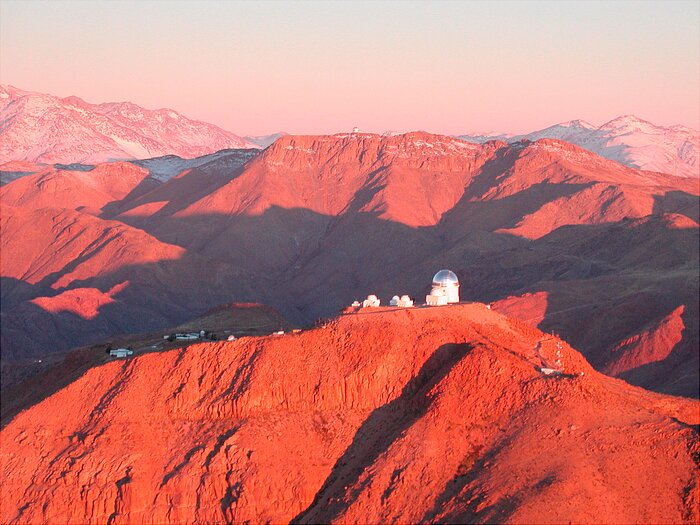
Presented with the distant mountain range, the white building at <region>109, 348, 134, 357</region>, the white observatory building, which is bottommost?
the distant mountain range

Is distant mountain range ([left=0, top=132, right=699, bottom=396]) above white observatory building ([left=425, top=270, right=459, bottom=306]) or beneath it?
beneath

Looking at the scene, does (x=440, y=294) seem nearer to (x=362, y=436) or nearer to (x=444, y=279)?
(x=444, y=279)

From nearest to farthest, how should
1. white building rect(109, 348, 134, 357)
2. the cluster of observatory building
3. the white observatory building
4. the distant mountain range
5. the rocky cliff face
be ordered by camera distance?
1. the rocky cliff face
2. the cluster of observatory building
3. the white observatory building
4. white building rect(109, 348, 134, 357)
5. the distant mountain range

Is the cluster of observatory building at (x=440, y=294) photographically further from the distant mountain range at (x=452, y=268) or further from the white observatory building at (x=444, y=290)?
the distant mountain range at (x=452, y=268)

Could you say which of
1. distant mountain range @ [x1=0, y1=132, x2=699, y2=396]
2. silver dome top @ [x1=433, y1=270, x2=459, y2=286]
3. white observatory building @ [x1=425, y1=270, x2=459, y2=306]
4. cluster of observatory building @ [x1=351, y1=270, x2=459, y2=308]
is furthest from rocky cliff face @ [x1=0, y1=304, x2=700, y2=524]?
distant mountain range @ [x1=0, y1=132, x2=699, y2=396]

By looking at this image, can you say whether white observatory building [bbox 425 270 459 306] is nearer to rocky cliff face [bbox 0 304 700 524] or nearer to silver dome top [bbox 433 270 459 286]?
silver dome top [bbox 433 270 459 286]

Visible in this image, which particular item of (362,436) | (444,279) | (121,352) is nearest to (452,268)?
(444,279)
